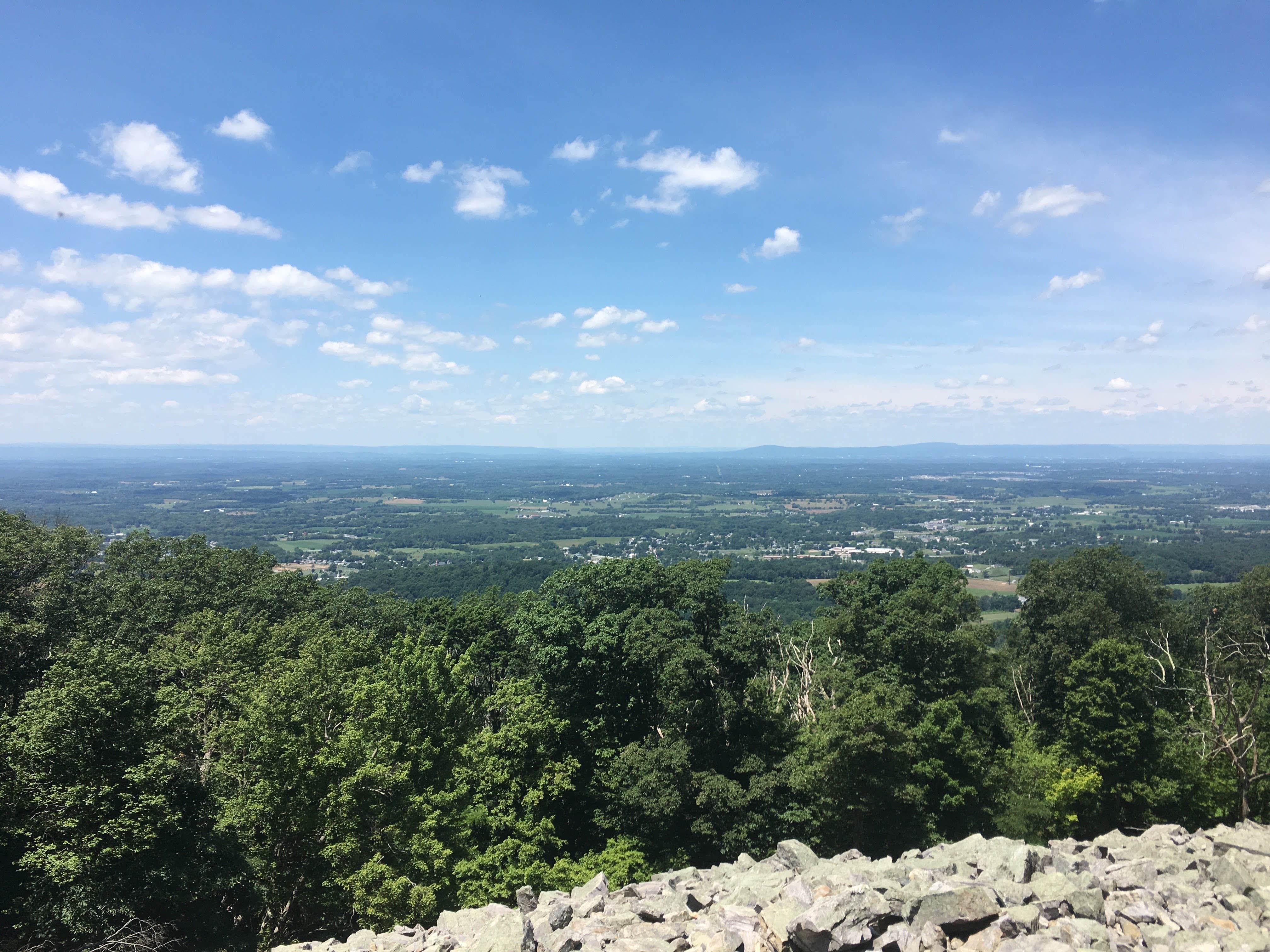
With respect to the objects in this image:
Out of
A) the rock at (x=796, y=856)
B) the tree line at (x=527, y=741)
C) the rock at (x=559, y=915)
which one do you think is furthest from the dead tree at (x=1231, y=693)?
the rock at (x=559, y=915)

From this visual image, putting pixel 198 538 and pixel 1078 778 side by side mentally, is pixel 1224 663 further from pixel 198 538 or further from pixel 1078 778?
pixel 198 538

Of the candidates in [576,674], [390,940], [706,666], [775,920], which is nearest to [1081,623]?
[706,666]

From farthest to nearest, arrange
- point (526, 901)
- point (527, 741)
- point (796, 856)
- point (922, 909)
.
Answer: point (527, 741), point (796, 856), point (526, 901), point (922, 909)

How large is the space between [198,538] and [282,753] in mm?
28619

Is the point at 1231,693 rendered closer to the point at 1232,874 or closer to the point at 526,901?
the point at 1232,874

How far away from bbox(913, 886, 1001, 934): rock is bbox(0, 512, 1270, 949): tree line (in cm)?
822

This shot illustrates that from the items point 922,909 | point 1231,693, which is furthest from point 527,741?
point 1231,693

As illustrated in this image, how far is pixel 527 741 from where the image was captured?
22.3 metres

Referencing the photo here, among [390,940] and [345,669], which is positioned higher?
[345,669]

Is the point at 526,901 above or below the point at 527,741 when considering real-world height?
below

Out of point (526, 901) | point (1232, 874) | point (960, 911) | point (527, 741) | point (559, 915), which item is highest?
point (960, 911)

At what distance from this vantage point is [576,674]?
2670 cm

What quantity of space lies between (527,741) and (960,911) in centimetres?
1444

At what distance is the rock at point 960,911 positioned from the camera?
11.0 meters
